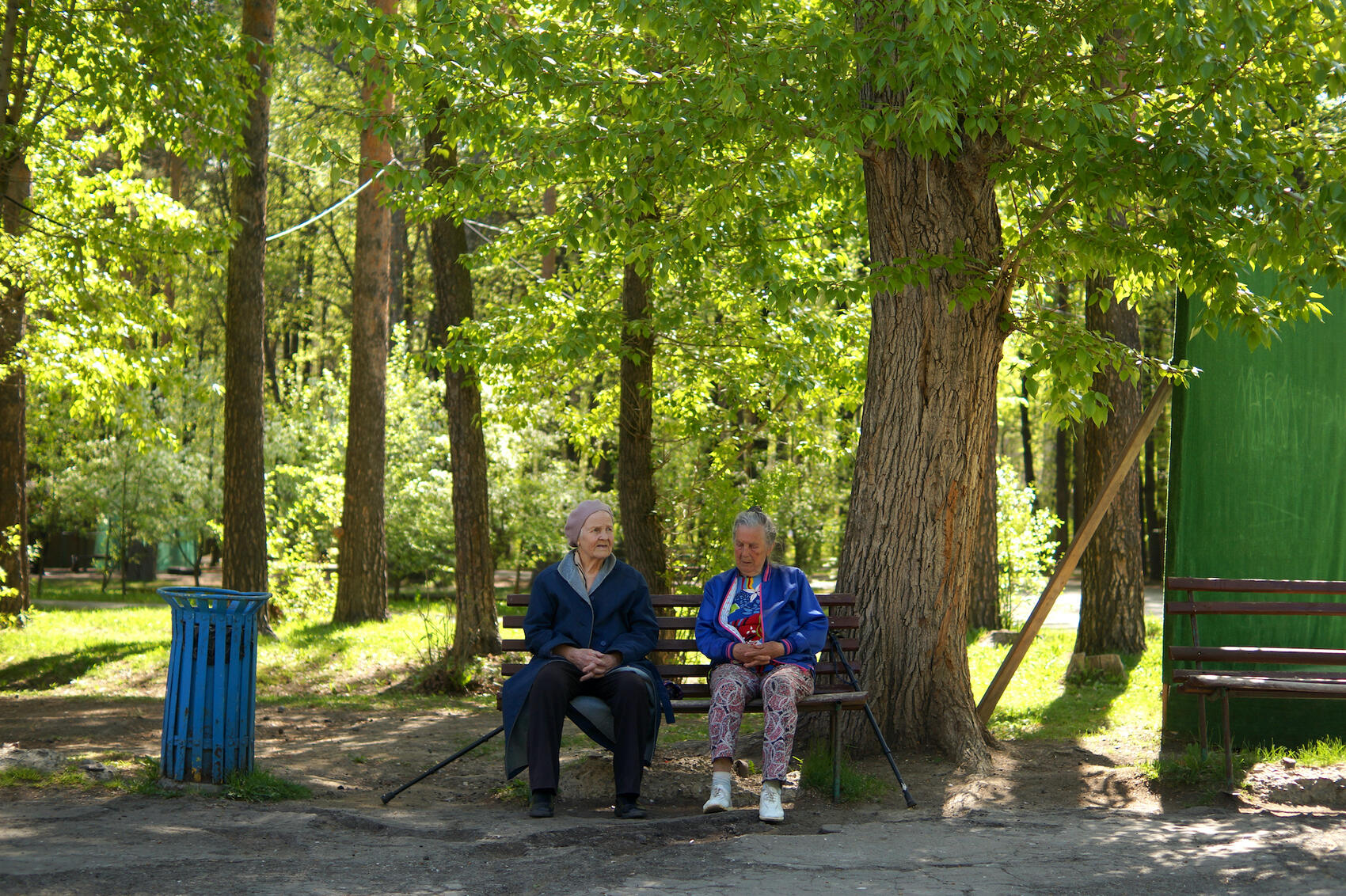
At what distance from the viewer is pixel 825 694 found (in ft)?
17.9

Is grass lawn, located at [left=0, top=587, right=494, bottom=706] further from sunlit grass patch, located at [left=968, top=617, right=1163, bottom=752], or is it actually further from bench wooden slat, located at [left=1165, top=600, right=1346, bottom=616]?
bench wooden slat, located at [left=1165, top=600, right=1346, bottom=616]

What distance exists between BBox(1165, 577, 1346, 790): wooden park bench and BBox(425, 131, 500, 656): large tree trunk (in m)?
6.37

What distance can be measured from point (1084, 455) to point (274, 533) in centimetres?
1093

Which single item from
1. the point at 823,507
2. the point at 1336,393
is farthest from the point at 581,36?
the point at 823,507

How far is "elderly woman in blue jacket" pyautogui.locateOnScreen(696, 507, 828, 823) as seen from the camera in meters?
5.25

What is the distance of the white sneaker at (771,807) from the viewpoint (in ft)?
16.1

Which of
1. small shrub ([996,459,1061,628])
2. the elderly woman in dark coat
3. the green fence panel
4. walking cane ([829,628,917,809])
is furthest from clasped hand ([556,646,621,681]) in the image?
small shrub ([996,459,1061,628])

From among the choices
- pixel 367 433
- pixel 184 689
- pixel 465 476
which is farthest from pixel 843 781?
pixel 367 433

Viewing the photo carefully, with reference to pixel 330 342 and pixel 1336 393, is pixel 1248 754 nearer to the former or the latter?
pixel 1336 393

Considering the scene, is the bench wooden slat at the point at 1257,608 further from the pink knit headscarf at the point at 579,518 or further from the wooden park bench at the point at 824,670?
the pink knit headscarf at the point at 579,518

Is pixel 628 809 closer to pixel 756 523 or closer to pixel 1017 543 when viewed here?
pixel 756 523

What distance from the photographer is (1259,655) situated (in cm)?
613

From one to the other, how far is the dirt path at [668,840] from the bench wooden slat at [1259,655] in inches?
28.0

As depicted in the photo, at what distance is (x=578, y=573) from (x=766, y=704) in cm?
112
